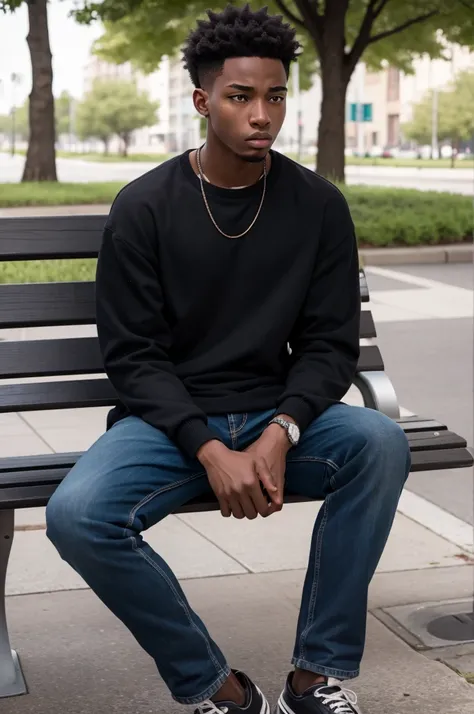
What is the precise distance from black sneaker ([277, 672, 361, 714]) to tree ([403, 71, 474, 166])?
7399 cm

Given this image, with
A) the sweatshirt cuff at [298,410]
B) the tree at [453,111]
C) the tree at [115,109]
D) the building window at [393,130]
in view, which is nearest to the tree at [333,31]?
the sweatshirt cuff at [298,410]

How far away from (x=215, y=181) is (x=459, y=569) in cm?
168

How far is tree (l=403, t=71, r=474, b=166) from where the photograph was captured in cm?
7725

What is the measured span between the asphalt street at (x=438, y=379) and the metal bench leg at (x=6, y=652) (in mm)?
2085

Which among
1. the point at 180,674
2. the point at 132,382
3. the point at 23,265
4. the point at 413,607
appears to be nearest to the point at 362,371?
the point at 413,607

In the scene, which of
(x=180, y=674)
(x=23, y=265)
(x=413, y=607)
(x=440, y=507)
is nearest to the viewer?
(x=180, y=674)

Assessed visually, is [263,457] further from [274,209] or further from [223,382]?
[274,209]

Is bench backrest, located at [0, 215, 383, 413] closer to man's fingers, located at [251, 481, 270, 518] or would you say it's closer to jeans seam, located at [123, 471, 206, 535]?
jeans seam, located at [123, 471, 206, 535]

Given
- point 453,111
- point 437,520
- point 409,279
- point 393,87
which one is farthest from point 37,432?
point 393,87

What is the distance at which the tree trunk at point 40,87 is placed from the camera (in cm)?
2553

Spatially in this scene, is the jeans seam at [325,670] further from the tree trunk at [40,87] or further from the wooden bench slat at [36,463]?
the tree trunk at [40,87]

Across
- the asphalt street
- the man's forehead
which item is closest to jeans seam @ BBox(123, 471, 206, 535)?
the man's forehead

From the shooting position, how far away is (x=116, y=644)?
354cm

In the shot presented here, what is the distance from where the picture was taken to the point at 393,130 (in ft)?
372
